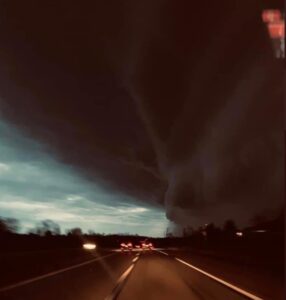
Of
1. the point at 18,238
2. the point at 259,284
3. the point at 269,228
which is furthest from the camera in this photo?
the point at 269,228

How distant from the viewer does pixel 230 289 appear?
1922 centimetres

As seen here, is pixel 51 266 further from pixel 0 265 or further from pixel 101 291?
pixel 101 291

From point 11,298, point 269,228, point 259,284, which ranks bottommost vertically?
point 11,298

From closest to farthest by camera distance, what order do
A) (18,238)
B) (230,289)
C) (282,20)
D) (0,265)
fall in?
1. (282,20)
2. (230,289)
3. (0,265)
4. (18,238)

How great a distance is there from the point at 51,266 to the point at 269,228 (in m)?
116

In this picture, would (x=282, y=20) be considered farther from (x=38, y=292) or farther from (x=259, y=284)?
(x=259, y=284)

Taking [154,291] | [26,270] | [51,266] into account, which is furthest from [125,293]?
[51,266]

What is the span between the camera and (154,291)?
59.6ft

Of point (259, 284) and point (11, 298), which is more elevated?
point (259, 284)

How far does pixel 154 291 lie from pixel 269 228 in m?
132

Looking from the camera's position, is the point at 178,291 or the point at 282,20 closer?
the point at 282,20

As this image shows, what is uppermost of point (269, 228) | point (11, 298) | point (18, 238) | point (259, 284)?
point (269, 228)

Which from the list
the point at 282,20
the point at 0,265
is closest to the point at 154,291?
the point at 0,265

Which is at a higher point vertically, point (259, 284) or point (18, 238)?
point (18, 238)
